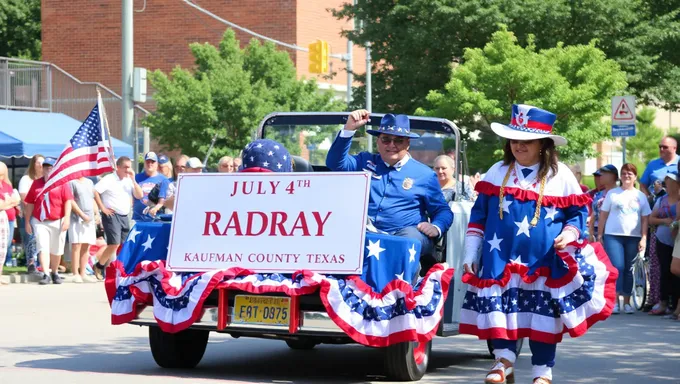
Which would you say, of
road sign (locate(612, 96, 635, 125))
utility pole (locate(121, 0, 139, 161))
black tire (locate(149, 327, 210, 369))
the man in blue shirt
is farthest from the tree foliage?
black tire (locate(149, 327, 210, 369))

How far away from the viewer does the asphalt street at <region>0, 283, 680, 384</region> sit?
29.9 ft

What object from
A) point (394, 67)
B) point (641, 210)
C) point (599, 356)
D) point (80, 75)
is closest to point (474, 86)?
point (394, 67)

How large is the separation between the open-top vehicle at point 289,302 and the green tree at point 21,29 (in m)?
43.4

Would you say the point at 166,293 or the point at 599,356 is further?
the point at 599,356

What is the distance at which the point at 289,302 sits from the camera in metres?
8.34

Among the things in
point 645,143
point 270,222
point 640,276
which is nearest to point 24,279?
point 640,276

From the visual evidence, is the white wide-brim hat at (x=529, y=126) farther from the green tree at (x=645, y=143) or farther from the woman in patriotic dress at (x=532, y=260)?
the green tree at (x=645, y=143)

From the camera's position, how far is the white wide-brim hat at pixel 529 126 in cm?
793

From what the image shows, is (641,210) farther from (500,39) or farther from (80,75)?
(80,75)

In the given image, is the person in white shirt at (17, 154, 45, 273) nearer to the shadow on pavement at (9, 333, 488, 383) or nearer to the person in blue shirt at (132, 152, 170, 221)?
the person in blue shirt at (132, 152, 170, 221)

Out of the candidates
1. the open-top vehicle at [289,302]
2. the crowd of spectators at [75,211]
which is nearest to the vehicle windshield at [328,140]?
Answer: the open-top vehicle at [289,302]

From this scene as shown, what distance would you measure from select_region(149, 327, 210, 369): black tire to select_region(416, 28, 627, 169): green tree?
69.4ft

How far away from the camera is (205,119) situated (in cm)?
3694

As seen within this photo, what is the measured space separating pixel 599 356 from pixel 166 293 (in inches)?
167
